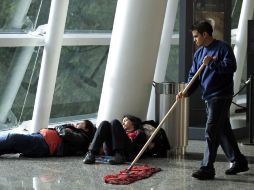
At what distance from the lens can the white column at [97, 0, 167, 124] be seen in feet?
34.7

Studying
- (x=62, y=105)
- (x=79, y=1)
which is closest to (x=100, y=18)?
(x=79, y=1)

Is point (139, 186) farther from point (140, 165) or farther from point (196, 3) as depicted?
point (196, 3)

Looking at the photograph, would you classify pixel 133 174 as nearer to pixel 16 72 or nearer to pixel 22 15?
pixel 16 72

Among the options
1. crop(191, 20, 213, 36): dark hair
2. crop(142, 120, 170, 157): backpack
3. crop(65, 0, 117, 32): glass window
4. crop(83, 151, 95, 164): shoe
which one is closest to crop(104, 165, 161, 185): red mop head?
crop(83, 151, 95, 164): shoe

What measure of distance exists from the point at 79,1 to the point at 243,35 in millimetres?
5351

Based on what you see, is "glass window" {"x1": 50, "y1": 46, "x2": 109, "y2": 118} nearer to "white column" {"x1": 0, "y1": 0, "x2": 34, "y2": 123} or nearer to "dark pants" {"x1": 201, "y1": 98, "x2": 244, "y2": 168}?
"white column" {"x1": 0, "y1": 0, "x2": 34, "y2": 123}

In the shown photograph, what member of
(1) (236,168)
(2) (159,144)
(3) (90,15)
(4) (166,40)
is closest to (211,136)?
(1) (236,168)

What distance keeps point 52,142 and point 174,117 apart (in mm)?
1968

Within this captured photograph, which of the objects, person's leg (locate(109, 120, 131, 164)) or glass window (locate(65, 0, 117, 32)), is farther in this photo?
glass window (locate(65, 0, 117, 32))

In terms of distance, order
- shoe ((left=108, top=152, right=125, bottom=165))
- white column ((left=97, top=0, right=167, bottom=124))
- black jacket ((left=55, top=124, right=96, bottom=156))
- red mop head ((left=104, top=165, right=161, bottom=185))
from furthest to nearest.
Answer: white column ((left=97, top=0, right=167, bottom=124)) → black jacket ((left=55, top=124, right=96, bottom=156)) → shoe ((left=108, top=152, right=125, bottom=165)) → red mop head ((left=104, top=165, right=161, bottom=185))

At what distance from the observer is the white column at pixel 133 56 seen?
10586 millimetres

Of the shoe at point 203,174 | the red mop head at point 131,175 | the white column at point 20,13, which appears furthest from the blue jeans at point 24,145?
the shoe at point 203,174

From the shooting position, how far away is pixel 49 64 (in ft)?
36.3

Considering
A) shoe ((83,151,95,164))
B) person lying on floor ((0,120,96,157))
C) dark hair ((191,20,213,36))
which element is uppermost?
dark hair ((191,20,213,36))
